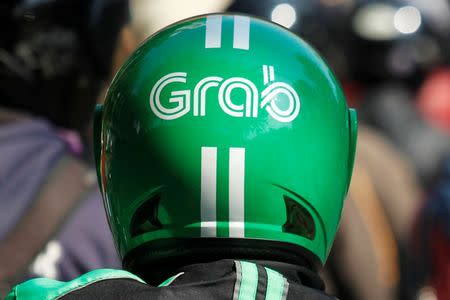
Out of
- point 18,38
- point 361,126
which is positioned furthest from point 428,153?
point 18,38

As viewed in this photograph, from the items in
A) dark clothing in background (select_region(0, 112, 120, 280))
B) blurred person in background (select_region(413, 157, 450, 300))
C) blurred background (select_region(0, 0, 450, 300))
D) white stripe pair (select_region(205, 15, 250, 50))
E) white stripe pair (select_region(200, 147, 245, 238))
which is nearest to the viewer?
white stripe pair (select_region(200, 147, 245, 238))

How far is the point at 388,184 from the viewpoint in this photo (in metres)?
5.06

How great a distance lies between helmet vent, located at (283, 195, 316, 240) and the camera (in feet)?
7.16

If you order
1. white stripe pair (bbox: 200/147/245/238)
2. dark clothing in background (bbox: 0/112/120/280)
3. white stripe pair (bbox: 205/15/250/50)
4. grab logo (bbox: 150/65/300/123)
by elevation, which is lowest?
dark clothing in background (bbox: 0/112/120/280)

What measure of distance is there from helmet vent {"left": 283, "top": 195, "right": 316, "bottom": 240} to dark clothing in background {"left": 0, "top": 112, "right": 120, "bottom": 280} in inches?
47.5

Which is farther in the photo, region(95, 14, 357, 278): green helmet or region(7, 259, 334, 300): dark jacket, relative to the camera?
region(95, 14, 357, 278): green helmet

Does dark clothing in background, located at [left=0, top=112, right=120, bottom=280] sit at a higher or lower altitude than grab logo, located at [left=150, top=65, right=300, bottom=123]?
lower

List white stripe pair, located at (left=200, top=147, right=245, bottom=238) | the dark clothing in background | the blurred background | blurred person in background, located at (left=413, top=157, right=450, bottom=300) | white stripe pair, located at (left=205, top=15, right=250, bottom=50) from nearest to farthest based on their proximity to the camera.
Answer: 1. white stripe pair, located at (left=200, top=147, right=245, bottom=238)
2. white stripe pair, located at (left=205, top=15, right=250, bottom=50)
3. the dark clothing in background
4. the blurred background
5. blurred person in background, located at (left=413, top=157, right=450, bottom=300)

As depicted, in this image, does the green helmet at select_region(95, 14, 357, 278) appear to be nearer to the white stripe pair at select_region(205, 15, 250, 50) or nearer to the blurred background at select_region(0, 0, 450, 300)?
the white stripe pair at select_region(205, 15, 250, 50)

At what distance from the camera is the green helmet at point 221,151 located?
2146 millimetres

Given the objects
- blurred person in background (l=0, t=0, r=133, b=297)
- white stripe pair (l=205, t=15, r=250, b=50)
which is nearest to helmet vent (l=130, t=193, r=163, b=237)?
white stripe pair (l=205, t=15, r=250, b=50)


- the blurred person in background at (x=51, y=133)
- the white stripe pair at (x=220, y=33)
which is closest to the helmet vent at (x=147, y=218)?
the white stripe pair at (x=220, y=33)

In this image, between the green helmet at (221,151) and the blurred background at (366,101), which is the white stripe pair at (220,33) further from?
the blurred background at (366,101)

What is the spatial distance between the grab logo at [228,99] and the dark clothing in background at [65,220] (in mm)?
1179
